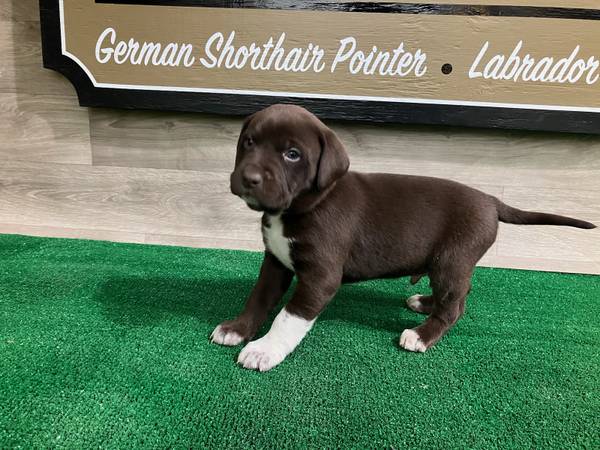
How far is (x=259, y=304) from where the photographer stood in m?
1.73

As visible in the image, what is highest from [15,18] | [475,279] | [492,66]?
[492,66]

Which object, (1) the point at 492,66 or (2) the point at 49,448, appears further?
(1) the point at 492,66

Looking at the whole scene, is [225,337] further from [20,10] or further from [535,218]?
[20,10]

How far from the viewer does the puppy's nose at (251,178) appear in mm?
1312

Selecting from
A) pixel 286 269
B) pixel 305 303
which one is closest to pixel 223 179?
pixel 286 269

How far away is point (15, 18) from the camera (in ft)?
8.03

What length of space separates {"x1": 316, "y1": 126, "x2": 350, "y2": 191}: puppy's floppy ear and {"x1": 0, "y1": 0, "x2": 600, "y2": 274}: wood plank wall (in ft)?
3.51

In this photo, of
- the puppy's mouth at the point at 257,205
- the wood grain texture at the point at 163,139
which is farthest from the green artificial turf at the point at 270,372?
the wood grain texture at the point at 163,139

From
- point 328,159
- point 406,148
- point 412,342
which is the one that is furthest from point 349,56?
point 412,342

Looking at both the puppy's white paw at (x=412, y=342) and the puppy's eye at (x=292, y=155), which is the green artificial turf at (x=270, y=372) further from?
the puppy's eye at (x=292, y=155)

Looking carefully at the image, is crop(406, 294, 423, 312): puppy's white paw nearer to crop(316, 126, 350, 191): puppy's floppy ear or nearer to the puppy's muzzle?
crop(316, 126, 350, 191): puppy's floppy ear

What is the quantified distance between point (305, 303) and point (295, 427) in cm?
42

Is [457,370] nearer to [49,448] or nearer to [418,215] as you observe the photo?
[418,215]

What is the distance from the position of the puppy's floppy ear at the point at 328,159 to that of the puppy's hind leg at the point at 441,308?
57cm
